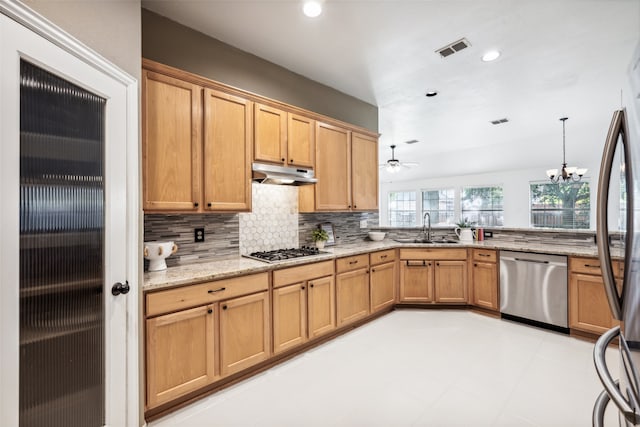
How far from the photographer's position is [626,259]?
2.77 feet

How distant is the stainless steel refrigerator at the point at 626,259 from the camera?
0.73 m

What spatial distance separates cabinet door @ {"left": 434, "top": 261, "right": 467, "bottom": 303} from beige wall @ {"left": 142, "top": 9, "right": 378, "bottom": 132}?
→ 2.37 m

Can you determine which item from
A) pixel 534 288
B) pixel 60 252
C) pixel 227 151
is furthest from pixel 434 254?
pixel 60 252

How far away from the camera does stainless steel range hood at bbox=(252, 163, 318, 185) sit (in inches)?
102

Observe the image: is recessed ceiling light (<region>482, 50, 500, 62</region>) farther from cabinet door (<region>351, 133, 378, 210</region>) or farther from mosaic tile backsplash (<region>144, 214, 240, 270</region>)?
mosaic tile backsplash (<region>144, 214, 240, 270</region>)

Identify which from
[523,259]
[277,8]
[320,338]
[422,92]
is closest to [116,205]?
[277,8]

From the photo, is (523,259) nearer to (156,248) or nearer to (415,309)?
(415,309)

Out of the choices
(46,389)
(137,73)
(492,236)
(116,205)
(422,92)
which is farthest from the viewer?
(492,236)

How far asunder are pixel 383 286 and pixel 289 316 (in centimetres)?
152

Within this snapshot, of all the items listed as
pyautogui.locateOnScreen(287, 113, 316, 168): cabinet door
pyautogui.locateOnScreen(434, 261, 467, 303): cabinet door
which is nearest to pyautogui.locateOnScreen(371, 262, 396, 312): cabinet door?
pyautogui.locateOnScreen(434, 261, 467, 303): cabinet door

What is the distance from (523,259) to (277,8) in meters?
3.61

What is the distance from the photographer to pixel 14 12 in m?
1.09

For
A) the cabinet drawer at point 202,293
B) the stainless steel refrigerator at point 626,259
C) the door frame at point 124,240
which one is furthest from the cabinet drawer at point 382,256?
the stainless steel refrigerator at point 626,259

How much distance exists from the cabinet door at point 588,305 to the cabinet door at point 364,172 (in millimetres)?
2317
